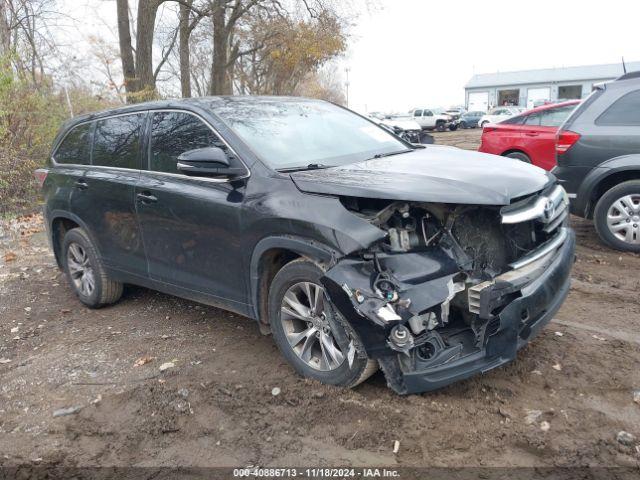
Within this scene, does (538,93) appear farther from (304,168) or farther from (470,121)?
(304,168)

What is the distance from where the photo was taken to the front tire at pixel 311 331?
10.2 feet

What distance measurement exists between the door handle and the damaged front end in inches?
71.4

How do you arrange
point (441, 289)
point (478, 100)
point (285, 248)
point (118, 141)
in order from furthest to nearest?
point (478, 100)
point (118, 141)
point (285, 248)
point (441, 289)

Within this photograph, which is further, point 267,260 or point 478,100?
point 478,100

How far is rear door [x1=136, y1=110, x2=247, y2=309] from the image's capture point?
12.1 ft

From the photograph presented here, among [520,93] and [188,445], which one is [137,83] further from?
[520,93]

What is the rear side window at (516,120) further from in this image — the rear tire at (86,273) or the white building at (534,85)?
the white building at (534,85)

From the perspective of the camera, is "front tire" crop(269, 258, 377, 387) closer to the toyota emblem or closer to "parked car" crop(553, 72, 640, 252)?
the toyota emblem

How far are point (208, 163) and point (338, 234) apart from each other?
110cm

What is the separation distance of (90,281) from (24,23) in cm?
2071

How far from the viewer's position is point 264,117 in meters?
4.12

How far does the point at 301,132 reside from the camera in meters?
4.09

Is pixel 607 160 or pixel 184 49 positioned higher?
A: pixel 184 49

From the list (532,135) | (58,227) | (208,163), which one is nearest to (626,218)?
(532,135)
